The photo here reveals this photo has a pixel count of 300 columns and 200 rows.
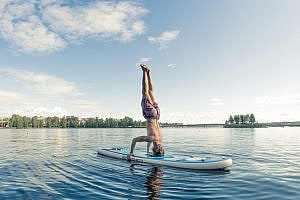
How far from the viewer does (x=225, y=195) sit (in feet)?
40.5

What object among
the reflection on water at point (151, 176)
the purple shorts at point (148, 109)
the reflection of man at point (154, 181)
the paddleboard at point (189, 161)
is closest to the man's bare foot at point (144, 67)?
the purple shorts at point (148, 109)

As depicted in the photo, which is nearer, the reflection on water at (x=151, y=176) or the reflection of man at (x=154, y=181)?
the reflection of man at (x=154, y=181)

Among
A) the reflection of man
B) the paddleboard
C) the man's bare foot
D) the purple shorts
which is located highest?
the man's bare foot

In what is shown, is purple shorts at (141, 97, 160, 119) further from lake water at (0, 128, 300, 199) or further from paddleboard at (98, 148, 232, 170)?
lake water at (0, 128, 300, 199)

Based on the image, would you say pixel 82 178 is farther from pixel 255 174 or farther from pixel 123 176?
pixel 255 174

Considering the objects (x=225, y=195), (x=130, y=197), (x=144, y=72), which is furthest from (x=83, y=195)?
(x=144, y=72)

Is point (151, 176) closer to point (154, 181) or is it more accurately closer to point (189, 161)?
point (154, 181)

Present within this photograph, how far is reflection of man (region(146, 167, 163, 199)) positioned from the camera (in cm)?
1249

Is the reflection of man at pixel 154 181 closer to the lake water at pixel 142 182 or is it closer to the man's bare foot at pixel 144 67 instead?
the lake water at pixel 142 182

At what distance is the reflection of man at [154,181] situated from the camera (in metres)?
12.5

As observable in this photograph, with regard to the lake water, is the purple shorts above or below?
above

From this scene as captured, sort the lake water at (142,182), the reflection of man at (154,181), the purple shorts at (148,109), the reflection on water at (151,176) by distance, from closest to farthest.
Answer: the lake water at (142,182)
the reflection of man at (154,181)
the reflection on water at (151,176)
the purple shorts at (148,109)

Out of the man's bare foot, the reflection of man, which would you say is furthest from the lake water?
the man's bare foot

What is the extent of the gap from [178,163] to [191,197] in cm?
761
